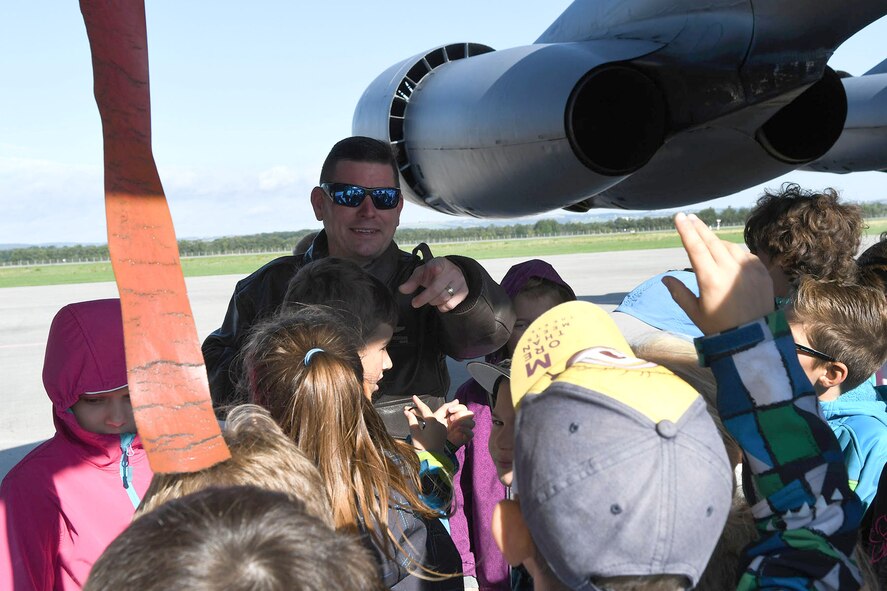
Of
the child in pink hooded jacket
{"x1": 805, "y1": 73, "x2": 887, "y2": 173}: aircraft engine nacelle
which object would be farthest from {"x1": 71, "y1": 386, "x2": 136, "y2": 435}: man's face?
{"x1": 805, "y1": 73, "x2": 887, "y2": 173}: aircraft engine nacelle

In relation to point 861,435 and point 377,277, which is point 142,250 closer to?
point 377,277

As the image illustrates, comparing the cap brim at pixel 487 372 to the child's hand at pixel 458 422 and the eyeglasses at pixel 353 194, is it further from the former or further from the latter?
the eyeglasses at pixel 353 194

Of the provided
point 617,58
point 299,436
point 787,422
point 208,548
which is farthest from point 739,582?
point 617,58

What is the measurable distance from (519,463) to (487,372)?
93cm

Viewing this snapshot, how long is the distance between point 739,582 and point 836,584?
0.45ft

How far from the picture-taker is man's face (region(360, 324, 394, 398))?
92.5 inches

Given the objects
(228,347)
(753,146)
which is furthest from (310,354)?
(753,146)

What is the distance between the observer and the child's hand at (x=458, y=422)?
7.70ft

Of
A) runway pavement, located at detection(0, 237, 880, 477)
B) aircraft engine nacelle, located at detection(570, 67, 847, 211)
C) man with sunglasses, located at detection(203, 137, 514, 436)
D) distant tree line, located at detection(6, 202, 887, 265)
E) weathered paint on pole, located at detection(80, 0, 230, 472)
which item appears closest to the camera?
weathered paint on pole, located at detection(80, 0, 230, 472)

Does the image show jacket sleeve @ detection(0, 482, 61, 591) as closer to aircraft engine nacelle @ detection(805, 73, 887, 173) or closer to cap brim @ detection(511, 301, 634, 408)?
cap brim @ detection(511, 301, 634, 408)

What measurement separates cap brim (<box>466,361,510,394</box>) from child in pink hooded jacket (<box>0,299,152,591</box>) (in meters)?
0.90

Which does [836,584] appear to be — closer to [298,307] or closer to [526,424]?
[526,424]

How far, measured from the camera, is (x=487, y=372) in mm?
2031

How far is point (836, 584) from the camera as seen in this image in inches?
44.5
